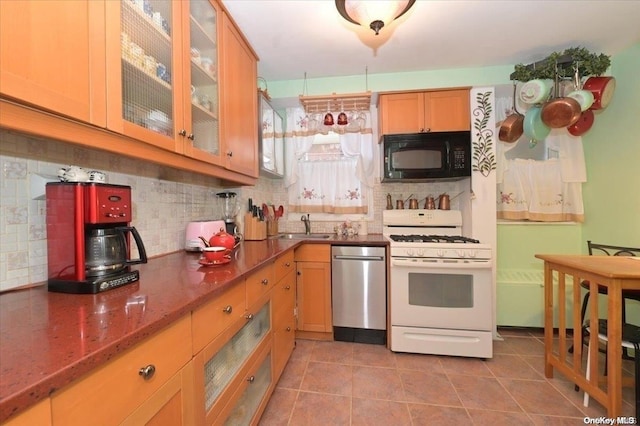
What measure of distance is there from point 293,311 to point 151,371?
1618 millimetres

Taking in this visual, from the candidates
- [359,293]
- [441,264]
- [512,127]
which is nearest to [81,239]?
[359,293]

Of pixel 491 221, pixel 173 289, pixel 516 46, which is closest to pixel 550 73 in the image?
pixel 516 46

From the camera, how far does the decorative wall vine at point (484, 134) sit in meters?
2.45

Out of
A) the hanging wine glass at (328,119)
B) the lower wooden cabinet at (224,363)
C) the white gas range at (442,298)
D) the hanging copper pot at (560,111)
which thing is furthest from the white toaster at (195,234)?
the hanging copper pot at (560,111)

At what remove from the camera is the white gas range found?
82.4 inches

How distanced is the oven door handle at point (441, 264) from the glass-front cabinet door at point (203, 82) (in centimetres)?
160

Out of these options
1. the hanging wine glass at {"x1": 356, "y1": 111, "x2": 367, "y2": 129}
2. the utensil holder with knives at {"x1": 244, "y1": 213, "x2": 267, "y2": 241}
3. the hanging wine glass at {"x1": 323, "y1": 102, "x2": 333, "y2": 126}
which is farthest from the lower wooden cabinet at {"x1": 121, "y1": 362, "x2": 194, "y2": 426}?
the hanging wine glass at {"x1": 356, "y1": 111, "x2": 367, "y2": 129}

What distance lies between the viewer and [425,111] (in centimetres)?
248

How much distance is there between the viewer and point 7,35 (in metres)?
0.62

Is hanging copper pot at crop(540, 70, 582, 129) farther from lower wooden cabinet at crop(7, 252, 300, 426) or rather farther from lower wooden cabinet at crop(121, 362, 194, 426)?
lower wooden cabinet at crop(121, 362, 194, 426)

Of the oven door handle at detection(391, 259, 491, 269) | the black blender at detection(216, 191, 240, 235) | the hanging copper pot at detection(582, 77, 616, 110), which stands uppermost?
the hanging copper pot at detection(582, 77, 616, 110)

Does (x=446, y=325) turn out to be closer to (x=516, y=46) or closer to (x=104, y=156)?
(x=516, y=46)

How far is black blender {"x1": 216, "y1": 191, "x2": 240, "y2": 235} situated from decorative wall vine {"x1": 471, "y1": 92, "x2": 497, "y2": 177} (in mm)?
2266

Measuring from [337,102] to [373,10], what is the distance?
127 cm
